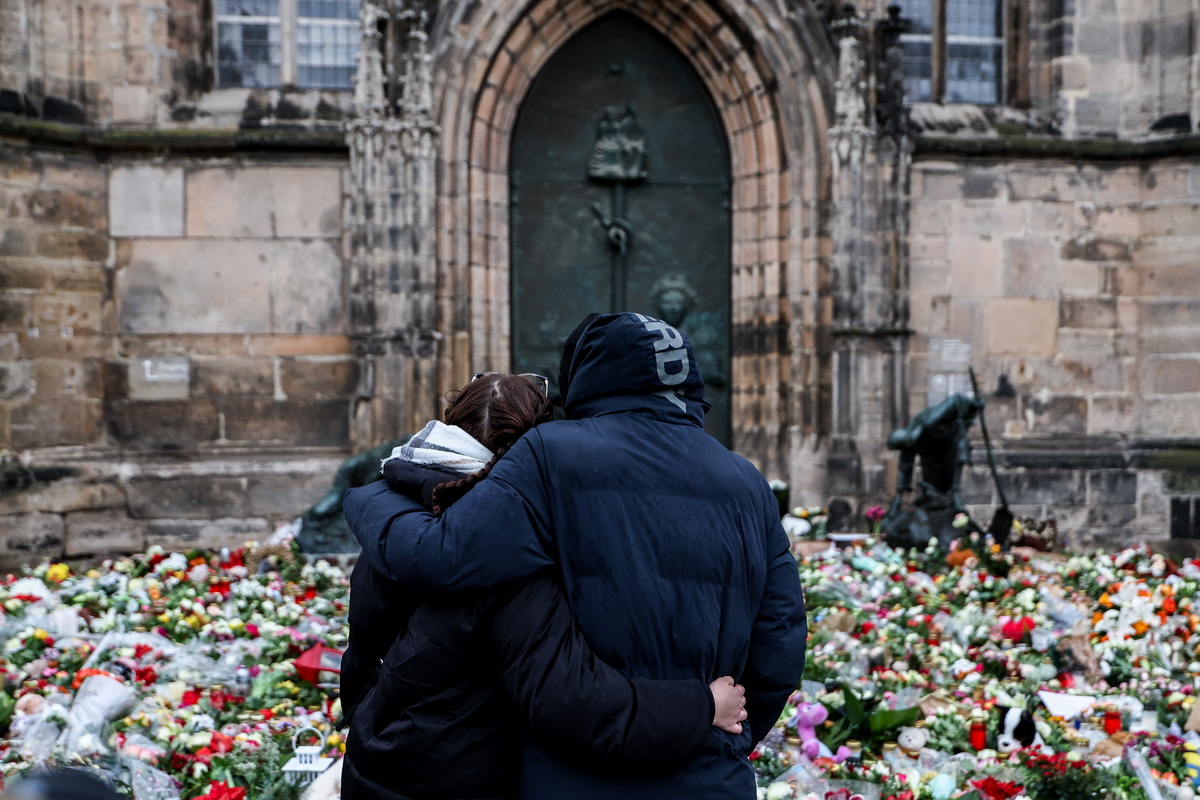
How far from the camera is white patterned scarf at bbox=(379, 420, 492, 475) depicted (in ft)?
6.99

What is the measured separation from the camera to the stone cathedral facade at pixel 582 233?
8.13 meters

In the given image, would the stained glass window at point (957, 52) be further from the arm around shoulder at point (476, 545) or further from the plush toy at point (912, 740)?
the arm around shoulder at point (476, 545)

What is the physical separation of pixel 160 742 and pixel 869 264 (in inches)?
253

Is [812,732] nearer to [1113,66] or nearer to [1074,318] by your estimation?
[1074,318]

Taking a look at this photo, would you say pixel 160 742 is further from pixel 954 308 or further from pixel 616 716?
pixel 954 308

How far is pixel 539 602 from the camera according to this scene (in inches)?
76.9

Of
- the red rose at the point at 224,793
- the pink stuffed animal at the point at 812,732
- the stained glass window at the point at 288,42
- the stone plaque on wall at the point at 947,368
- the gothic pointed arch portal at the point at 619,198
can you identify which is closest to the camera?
the red rose at the point at 224,793

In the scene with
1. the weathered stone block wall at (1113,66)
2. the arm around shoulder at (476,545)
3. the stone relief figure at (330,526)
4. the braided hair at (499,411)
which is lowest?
the stone relief figure at (330,526)

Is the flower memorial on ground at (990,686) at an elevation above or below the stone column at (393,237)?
below

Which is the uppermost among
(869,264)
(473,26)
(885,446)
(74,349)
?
(473,26)

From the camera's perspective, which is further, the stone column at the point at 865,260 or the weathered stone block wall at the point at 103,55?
the stone column at the point at 865,260

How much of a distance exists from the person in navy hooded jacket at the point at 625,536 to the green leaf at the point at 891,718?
2.20 metres

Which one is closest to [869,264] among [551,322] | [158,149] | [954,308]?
[954,308]

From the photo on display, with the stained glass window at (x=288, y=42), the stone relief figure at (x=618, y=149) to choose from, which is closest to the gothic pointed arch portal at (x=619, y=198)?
the stone relief figure at (x=618, y=149)
